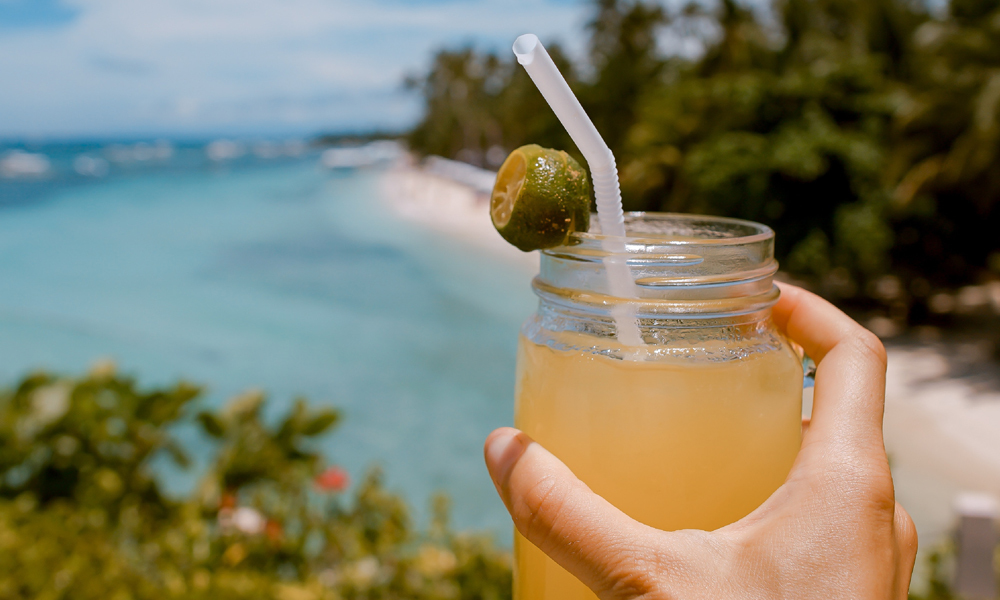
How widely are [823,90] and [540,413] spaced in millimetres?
12063

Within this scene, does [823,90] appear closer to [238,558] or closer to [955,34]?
[955,34]

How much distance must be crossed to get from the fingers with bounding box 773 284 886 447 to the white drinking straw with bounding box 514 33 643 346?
27 cm

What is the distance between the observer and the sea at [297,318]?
7977mm

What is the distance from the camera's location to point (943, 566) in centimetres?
339

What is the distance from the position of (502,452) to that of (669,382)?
260 mm

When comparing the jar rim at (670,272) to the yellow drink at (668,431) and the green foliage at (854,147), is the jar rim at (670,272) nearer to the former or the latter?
the yellow drink at (668,431)

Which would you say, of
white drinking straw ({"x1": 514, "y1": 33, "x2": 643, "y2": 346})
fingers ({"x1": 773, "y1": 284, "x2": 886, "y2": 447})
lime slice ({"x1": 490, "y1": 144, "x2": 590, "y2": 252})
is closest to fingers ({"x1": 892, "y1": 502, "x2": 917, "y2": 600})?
fingers ({"x1": 773, "y1": 284, "x2": 886, "y2": 447})

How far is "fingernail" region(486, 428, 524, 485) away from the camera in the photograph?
0.98 m

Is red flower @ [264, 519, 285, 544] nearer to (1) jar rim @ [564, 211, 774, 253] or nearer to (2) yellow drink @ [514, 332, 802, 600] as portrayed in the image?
(2) yellow drink @ [514, 332, 802, 600]

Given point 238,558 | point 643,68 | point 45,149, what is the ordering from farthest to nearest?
point 45,149
point 643,68
point 238,558

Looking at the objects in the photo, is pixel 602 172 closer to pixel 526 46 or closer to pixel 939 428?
pixel 526 46

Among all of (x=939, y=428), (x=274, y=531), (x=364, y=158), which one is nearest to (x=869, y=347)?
(x=274, y=531)

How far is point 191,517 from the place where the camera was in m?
3.30

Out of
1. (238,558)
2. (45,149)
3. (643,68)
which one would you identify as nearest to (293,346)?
(238,558)
